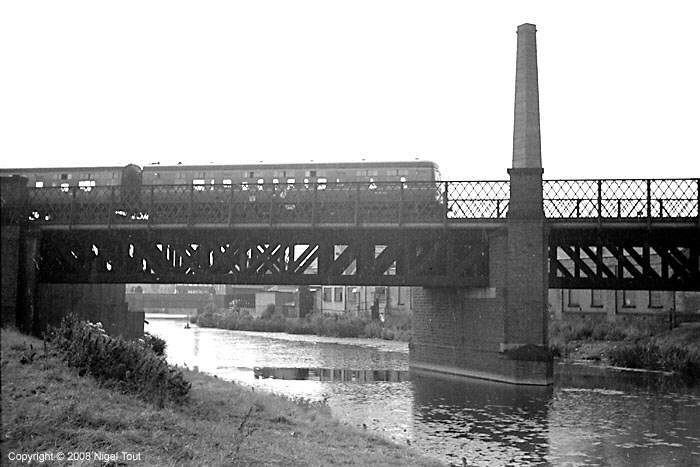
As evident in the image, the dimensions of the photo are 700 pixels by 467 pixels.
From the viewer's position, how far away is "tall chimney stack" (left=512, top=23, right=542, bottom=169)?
116 ft

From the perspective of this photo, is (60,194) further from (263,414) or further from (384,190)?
(263,414)

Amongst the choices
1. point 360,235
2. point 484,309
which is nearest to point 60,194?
point 360,235

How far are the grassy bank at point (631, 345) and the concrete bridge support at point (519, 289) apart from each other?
30.3ft

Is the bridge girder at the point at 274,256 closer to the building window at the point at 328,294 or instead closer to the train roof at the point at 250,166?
the train roof at the point at 250,166

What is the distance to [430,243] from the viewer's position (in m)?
36.4

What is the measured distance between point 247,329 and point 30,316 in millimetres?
52078

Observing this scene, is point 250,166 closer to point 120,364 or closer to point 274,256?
point 274,256

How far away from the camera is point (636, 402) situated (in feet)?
92.4

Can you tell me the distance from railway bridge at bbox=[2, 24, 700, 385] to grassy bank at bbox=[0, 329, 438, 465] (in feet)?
56.1

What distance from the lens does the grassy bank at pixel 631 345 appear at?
3878cm

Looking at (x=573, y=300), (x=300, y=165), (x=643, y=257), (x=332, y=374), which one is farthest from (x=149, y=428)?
(x=573, y=300)

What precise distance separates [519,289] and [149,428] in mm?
23394

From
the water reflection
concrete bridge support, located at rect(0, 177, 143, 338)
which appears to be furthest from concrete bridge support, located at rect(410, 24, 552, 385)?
concrete bridge support, located at rect(0, 177, 143, 338)

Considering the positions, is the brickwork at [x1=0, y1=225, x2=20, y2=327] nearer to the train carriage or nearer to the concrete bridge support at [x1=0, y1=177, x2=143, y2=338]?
the concrete bridge support at [x1=0, y1=177, x2=143, y2=338]
